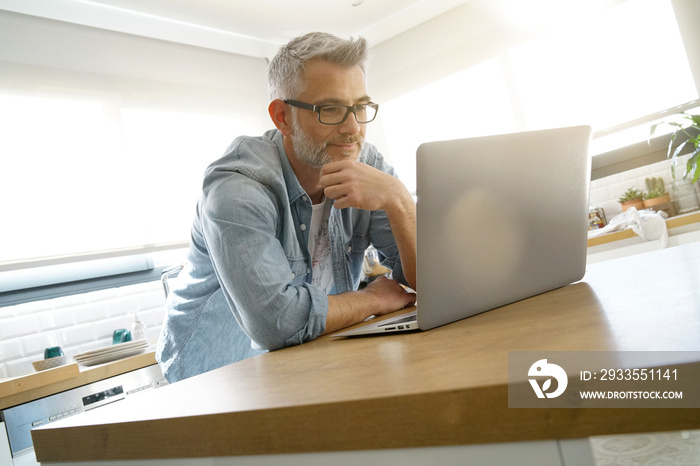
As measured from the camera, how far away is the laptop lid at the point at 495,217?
2.48 ft

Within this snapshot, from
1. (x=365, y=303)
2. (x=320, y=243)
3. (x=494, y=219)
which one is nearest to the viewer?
(x=494, y=219)

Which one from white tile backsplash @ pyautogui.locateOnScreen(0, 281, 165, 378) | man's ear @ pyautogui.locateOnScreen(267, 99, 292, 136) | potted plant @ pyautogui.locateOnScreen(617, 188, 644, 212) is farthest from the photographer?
potted plant @ pyautogui.locateOnScreen(617, 188, 644, 212)

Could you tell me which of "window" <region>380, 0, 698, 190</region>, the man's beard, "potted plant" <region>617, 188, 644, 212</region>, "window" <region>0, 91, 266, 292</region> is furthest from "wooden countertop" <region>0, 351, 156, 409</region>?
"potted plant" <region>617, 188, 644, 212</region>

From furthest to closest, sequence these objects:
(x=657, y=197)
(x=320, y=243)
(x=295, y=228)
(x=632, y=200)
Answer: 1. (x=632, y=200)
2. (x=657, y=197)
3. (x=320, y=243)
4. (x=295, y=228)

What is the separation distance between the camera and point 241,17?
4.14m

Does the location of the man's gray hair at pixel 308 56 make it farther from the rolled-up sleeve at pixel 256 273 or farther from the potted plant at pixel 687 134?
the potted plant at pixel 687 134

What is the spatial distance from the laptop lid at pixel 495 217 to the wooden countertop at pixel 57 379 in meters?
2.06

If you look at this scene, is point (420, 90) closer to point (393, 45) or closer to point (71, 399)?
point (393, 45)

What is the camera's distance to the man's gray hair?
1.47 metres

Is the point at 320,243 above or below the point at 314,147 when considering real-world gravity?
below

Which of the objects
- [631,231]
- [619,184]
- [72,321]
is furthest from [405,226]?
[619,184]

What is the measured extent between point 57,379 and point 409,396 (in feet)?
7.75

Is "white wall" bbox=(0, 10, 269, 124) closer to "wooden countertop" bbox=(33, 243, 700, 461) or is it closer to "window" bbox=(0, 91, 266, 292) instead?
"window" bbox=(0, 91, 266, 292)

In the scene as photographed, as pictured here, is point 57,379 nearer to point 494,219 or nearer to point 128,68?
point 494,219
